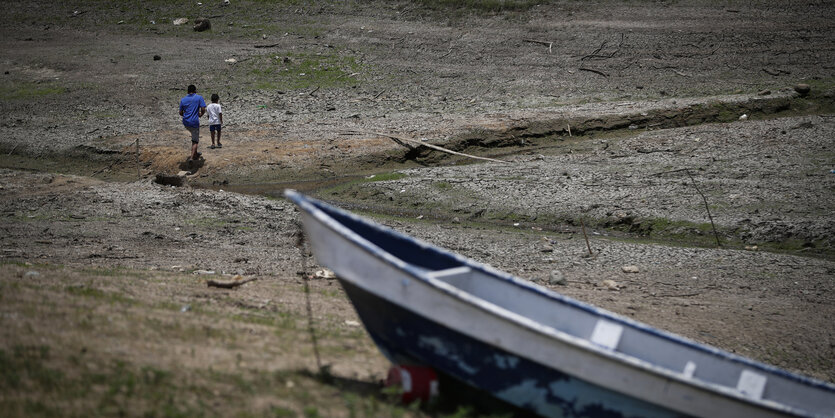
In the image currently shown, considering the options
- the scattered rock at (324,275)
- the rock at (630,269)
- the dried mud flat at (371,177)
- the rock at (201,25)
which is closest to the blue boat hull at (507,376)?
the dried mud flat at (371,177)

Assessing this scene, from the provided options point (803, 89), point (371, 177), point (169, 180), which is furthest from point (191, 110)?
point (803, 89)

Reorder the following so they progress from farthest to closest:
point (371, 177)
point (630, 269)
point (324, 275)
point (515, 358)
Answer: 1. point (371, 177)
2. point (630, 269)
3. point (324, 275)
4. point (515, 358)

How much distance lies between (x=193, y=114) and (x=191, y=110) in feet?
0.44

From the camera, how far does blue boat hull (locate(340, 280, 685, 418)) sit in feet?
17.4

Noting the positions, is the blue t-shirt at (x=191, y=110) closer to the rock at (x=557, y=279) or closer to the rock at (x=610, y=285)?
the rock at (x=557, y=279)

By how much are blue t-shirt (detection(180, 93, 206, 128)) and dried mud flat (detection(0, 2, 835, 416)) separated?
1.10 metres

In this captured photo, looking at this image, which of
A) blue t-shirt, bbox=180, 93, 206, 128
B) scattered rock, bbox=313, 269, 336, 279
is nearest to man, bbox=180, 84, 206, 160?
blue t-shirt, bbox=180, 93, 206, 128

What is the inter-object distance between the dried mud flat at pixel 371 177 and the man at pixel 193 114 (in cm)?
65

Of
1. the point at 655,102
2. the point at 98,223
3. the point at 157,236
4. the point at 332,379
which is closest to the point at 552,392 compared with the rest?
the point at 332,379

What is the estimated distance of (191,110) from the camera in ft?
51.7

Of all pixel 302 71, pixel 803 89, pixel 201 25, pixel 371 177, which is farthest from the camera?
pixel 201 25

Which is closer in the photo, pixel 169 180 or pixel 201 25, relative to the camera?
pixel 169 180

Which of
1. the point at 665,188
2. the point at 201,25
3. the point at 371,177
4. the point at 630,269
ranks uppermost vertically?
the point at 201,25

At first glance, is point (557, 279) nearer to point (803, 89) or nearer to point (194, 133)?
point (194, 133)
